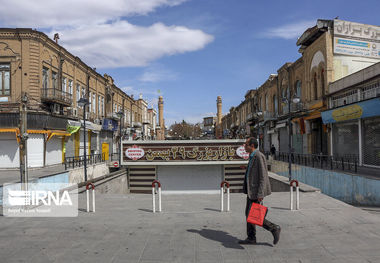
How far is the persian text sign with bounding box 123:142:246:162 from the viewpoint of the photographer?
61.0ft

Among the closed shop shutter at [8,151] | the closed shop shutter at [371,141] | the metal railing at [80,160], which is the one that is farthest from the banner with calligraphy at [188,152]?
the closed shop shutter at [8,151]

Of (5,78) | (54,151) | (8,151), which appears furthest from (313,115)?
(5,78)

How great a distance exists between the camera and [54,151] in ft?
76.2

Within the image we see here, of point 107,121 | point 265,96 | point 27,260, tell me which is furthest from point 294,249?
point 265,96

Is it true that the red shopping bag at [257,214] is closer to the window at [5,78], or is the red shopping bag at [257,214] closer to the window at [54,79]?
the window at [5,78]

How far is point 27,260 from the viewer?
475cm

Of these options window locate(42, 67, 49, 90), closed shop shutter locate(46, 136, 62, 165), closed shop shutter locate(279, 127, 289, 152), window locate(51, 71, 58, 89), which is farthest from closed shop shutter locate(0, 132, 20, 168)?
closed shop shutter locate(279, 127, 289, 152)

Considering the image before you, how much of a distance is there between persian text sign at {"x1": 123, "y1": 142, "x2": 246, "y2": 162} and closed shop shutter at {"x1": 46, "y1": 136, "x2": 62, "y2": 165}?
826 cm

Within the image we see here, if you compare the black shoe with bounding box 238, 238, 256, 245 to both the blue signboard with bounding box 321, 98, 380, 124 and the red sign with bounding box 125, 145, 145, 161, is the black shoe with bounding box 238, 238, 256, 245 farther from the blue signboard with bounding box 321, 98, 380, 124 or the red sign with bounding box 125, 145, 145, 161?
the red sign with bounding box 125, 145, 145, 161

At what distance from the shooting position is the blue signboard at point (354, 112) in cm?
1545

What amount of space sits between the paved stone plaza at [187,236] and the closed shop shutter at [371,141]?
9.94 meters

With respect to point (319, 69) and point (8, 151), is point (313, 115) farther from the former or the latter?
point (8, 151)

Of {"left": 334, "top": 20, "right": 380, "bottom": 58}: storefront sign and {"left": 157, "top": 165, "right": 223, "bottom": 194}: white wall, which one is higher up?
{"left": 334, "top": 20, "right": 380, "bottom": 58}: storefront sign

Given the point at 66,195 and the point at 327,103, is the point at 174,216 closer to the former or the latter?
the point at 66,195
